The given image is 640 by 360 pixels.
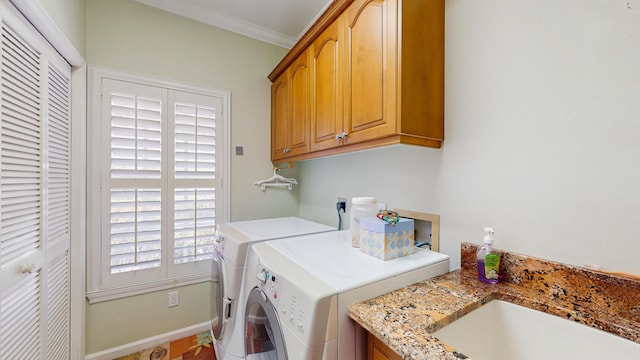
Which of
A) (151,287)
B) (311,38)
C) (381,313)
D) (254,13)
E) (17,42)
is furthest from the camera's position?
(254,13)

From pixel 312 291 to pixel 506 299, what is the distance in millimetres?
710

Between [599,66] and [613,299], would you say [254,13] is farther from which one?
[613,299]

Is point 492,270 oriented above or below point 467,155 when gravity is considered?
below

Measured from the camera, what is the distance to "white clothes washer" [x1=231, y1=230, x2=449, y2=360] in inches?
28.6

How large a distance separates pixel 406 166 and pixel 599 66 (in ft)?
2.59

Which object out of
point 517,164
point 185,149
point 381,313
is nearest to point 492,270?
point 517,164

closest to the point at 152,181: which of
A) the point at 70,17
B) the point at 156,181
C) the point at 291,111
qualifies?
the point at 156,181

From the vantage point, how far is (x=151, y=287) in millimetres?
1925

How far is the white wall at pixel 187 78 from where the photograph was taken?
1.79 m

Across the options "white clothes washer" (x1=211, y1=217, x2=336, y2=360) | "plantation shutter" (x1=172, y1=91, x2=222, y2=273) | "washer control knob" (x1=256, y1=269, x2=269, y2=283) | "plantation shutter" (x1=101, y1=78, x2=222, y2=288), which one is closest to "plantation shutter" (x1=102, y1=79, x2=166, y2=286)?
"plantation shutter" (x1=101, y1=78, x2=222, y2=288)

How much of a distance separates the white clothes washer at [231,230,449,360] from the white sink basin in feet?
0.68

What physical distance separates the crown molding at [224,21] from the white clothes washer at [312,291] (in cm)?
197

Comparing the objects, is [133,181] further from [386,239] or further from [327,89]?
[386,239]

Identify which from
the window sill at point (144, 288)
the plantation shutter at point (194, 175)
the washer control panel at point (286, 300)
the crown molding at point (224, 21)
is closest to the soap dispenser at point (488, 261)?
the washer control panel at point (286, 300)
